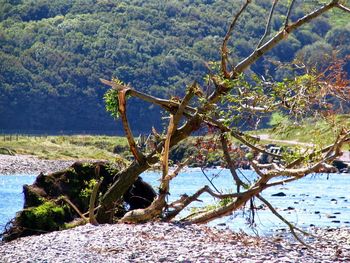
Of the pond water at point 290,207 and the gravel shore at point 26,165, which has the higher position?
the gravel shore at point 26,165

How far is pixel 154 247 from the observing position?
68.9 ft

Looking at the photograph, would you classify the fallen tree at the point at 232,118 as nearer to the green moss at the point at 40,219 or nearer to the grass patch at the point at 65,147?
the green moss at the point at 40,219

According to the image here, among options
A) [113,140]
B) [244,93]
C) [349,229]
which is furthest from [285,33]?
[113,140]

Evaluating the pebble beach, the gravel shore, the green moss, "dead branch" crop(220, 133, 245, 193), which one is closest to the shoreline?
the gravel shore

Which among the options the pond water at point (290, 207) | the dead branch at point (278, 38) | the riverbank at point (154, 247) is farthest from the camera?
the pond water at point (290, 207)

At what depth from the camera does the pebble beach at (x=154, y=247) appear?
2027 centimetres

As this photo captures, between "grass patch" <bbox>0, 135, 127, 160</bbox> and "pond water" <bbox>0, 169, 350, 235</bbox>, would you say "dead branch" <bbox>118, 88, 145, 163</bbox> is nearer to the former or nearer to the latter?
"pond water" <bbox>0, 169, 350, 235</bbox>

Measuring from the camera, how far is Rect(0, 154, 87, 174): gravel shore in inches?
3571

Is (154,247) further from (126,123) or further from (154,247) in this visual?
(126,123)

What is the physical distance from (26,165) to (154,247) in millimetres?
75948

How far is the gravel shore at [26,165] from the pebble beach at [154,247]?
2584 inches

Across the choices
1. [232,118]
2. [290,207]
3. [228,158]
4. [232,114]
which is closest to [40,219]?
[228,158]

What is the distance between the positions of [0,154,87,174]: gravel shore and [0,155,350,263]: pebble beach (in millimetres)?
65636

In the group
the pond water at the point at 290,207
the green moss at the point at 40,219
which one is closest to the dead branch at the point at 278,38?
the pond water at the point at 290,207
